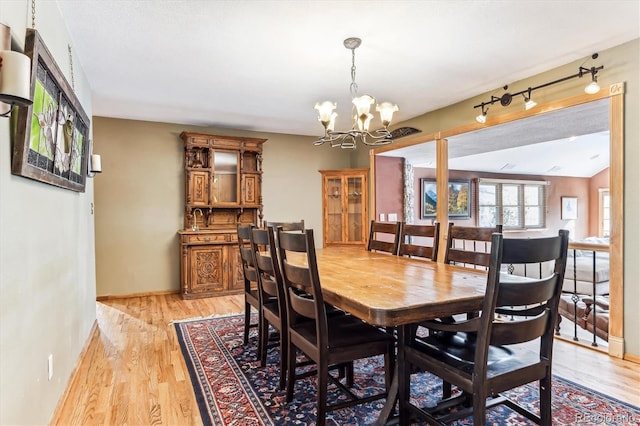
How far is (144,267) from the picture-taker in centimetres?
504

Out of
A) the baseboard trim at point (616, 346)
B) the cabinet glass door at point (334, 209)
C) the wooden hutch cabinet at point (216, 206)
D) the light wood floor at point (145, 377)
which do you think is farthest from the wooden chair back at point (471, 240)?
the cabinet glass door at point (334, 209)

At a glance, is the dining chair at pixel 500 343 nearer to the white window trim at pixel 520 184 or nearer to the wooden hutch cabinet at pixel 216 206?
the wooden hutch cabinet at pixel 216 206

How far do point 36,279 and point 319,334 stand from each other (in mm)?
1408

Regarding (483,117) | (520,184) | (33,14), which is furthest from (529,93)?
(520,184)

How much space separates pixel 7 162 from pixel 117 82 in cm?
252

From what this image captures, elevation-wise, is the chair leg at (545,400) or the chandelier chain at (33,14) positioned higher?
the chandelier chain at (33,14)

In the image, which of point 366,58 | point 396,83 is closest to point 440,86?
point 396,83

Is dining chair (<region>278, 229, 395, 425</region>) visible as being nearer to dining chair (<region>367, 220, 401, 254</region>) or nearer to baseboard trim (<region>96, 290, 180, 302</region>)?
dining chair (<region>367, 220, 401, 254</region>)

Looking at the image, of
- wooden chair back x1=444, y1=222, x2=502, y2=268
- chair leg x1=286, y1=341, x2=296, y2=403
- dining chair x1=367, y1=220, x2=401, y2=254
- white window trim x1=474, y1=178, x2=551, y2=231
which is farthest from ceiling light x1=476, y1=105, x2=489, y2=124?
white window trim x1=474, y1=178, x2=551, y2=231

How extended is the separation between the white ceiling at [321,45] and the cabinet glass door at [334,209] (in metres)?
2.11

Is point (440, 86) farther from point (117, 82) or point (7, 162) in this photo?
point (7, 162)

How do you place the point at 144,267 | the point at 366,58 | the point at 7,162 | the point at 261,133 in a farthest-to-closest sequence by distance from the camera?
the point at 261,133 → the point at 144,267 → the point at 366,58 → the point at 7,162

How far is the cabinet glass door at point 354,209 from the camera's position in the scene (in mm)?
5957

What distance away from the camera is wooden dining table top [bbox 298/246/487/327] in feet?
4.96
